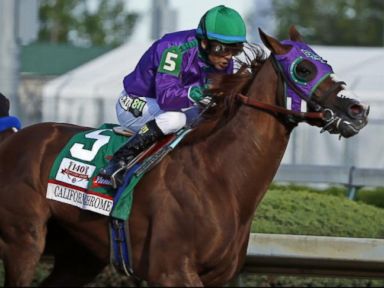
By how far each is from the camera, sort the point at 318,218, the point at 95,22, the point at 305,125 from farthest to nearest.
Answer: the point at 95,22
the point at 305,125
the point at 318,218

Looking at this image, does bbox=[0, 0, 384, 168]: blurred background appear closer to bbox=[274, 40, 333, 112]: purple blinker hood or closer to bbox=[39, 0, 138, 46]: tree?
bbox=[274, 40, 333, 112]: purple blinker hood

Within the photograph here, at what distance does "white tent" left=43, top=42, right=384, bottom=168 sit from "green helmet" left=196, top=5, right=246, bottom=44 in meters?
10.0

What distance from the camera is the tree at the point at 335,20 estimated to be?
58.3 meters

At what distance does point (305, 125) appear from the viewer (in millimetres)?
18219

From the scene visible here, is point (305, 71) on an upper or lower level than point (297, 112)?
upper

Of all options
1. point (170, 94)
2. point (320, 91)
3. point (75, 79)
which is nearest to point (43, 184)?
point (170, 94)

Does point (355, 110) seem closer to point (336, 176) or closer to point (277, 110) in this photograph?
point (277, 110)

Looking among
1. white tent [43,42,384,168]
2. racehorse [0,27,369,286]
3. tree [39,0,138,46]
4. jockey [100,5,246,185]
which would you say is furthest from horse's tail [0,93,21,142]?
tree [39,0,138,46]

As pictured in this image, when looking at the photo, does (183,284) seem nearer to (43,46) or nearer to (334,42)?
(43,46)

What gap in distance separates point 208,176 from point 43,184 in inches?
46.6

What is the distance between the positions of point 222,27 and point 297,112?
2.33 ft

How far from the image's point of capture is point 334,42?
5791cm

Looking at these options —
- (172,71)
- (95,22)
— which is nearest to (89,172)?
(172,71)

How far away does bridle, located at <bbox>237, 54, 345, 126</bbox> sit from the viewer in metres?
6.30
